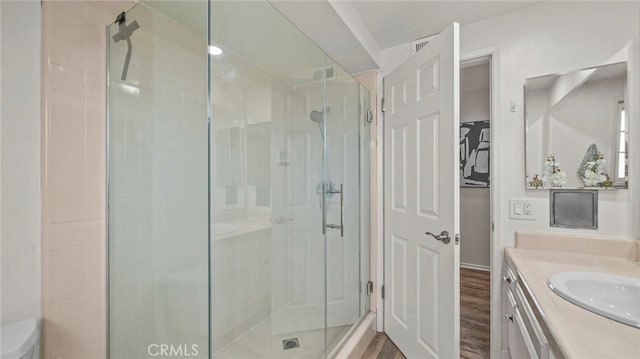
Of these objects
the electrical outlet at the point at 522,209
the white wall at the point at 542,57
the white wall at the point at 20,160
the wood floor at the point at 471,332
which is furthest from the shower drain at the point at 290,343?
the electrical outlet at the point at 522,209

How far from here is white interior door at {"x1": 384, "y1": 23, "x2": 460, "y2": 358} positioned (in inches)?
55.4

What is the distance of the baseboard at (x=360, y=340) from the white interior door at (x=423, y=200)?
0.43 ft

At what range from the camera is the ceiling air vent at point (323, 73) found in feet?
6.22

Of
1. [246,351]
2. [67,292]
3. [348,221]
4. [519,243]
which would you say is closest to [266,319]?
[246,351]

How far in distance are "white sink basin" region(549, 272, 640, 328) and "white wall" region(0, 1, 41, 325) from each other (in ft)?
6.36

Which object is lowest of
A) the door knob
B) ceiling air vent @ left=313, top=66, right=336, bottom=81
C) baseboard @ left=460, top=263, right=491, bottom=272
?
baseboard @ left=460, top=263, right=491, bottom=272

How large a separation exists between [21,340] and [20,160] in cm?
63

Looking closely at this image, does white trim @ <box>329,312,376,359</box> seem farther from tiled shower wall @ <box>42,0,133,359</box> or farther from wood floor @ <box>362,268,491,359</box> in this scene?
tiled shower wall @ <box>42,0,133,359</box>

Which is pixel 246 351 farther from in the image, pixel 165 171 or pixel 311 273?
pixel 165 171

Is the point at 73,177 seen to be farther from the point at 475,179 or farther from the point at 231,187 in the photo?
the point at 475,179

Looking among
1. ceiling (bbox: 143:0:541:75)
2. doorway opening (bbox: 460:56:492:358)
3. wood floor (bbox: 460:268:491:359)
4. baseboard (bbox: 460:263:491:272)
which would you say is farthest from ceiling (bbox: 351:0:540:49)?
baseboard (bbox: 460:263:491:272)

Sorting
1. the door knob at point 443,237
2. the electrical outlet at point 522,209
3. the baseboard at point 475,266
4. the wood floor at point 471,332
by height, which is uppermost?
the electrical outlet at point 522,209

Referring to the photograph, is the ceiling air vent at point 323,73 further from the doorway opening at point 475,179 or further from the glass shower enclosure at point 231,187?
the doorway opening at point 475,179

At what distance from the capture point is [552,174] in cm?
159
